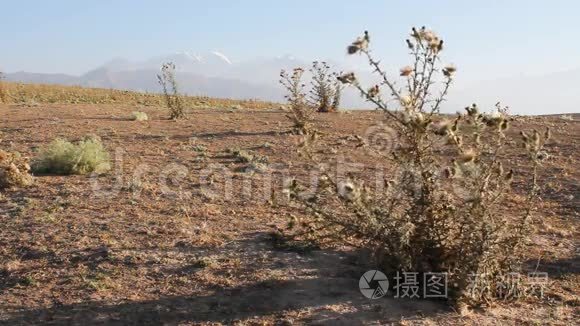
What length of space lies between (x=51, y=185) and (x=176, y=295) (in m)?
3.75

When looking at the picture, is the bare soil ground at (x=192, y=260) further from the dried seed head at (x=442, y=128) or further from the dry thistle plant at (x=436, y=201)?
the dried seed head at (x=442, y=128)

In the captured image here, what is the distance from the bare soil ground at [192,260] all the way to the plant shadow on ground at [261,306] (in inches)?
0.4

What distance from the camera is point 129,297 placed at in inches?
180

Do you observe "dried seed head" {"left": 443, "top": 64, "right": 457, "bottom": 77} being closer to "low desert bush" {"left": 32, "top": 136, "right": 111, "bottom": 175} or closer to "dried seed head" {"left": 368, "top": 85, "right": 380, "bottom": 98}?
"dried seed head" {"left": 368, "top": 85, "right": 380, "bottom": 98}

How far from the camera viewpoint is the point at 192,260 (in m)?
5.25

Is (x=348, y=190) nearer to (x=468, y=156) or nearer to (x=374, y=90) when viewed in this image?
(x=374, y=90)

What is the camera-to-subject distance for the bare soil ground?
4410mm

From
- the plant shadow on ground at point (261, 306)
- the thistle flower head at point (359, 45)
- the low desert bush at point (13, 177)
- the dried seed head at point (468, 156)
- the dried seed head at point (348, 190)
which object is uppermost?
the thistle flower head at point (359, 45)

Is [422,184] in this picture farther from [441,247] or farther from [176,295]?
[176,295]

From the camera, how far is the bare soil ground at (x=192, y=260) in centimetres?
441

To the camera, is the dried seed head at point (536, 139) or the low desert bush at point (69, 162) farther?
the low desert bush at point (69, 162)

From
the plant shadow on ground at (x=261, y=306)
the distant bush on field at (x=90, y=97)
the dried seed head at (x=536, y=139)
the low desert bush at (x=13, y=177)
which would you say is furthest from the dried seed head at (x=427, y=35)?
the distant bush on field at (x=90, y=97)

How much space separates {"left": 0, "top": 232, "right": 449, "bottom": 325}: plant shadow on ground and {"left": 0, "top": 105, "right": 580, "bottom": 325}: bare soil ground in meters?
0.01

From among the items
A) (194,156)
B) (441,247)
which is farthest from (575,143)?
(441,247)
